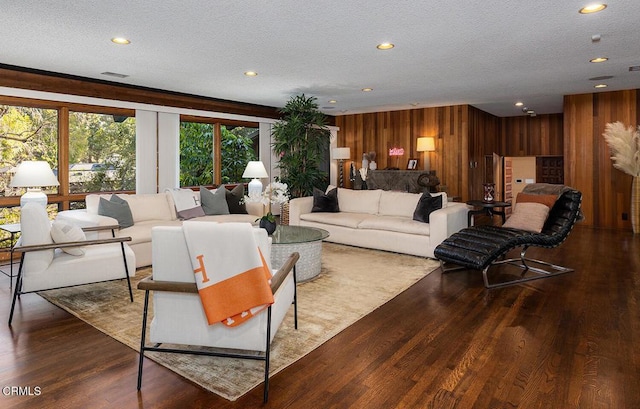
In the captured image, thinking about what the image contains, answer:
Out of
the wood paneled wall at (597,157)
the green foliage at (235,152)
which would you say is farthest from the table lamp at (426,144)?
the green foliage at (235,152)

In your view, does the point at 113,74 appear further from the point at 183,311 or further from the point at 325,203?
the point at 183,311

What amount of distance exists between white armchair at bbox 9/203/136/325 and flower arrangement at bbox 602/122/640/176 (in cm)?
765

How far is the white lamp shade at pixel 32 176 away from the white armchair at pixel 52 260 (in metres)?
1.43

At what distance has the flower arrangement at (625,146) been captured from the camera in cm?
695

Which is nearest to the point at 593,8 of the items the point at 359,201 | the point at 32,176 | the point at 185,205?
the point at 359,201

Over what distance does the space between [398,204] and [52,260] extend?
14.6ft

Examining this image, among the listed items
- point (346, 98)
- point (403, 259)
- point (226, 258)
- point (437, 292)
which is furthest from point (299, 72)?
point (226, 258)

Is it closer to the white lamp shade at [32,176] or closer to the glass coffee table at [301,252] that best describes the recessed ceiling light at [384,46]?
the glass coffee table at [301,252]

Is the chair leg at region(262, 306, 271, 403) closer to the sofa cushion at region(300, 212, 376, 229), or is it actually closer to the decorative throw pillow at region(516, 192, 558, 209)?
the sofa cushion at region(300, 212, 376, 229)

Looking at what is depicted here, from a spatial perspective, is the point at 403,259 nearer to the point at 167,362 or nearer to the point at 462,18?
the point at 462,18

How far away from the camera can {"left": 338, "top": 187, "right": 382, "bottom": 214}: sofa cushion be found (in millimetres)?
6586

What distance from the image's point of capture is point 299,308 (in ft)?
11.5

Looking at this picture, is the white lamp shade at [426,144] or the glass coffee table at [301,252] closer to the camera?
the glass coffee table at [301,252]

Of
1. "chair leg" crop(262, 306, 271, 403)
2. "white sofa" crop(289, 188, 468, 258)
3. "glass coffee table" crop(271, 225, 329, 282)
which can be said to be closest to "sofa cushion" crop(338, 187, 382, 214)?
"white sofa" crop(289, 188, 468, 258)
